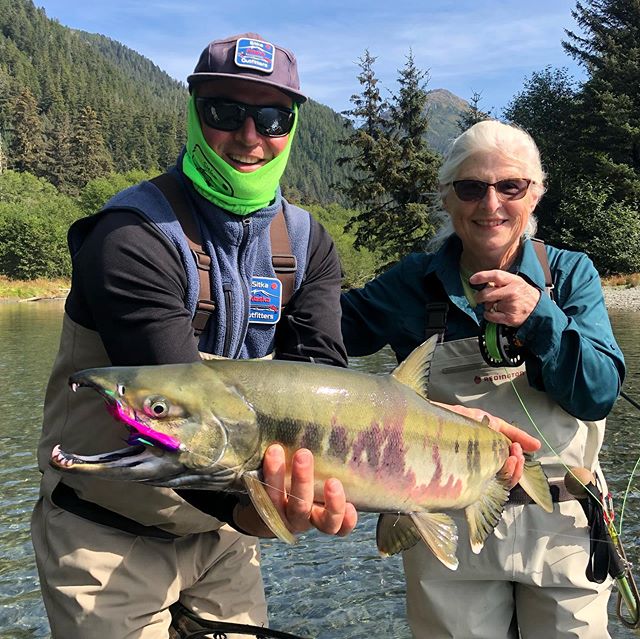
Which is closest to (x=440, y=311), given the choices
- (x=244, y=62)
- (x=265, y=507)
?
(x=244, y=62)

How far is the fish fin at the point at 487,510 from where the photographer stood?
2816 millimetres

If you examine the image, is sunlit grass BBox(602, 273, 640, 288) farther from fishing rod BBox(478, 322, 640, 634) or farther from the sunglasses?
fishing rod BBox(478, 322, 640, 634)

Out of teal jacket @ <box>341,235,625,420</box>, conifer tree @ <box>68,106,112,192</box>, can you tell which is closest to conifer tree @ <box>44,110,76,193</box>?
conifer tree @ <box>68,106,112,192</box>

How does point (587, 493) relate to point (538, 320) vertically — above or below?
below

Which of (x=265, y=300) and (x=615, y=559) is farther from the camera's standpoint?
(x=615, y=559)

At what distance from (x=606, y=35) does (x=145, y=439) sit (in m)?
48.7

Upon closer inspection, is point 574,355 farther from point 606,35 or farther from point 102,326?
point 606,35

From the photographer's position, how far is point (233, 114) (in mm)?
2639

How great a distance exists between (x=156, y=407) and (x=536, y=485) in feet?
5.81

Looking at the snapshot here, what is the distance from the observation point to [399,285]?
3684mm

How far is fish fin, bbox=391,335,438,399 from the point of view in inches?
101

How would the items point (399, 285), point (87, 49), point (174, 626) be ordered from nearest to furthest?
point (174, 626)
point (399, 285)
point (87, 49)

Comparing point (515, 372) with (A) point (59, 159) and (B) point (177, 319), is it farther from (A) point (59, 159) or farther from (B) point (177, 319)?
(A) point (59, 159)

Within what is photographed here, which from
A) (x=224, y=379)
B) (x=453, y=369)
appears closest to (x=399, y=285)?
(x=453, y=369)
